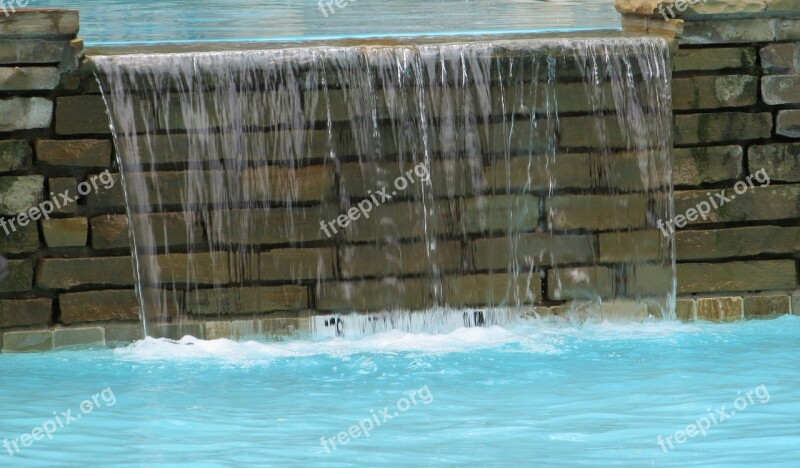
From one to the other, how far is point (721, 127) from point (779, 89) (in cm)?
42

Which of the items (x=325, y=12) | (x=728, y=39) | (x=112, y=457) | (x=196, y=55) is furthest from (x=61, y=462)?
(x=325, y=12)

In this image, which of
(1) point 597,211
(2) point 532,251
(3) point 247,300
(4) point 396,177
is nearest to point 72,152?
(3) point 247,300

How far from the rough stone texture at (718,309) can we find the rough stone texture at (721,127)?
3.21 feet

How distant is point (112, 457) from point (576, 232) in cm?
332

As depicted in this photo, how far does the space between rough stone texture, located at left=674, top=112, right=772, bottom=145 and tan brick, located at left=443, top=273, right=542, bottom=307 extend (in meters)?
1.26

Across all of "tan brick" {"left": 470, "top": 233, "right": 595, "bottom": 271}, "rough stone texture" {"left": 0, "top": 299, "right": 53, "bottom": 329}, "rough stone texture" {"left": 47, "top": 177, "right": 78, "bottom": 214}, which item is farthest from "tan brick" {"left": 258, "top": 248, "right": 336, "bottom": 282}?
"rough stone texture" {"left": 0, "top": 299, "right": 53, "bottom": 329}

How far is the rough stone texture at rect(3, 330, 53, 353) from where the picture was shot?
6613mm

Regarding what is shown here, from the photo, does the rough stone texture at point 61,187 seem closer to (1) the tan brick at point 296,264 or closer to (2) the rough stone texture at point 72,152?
(2) the rough stone texture at point 72,152

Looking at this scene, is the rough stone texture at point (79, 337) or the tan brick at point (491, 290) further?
the tan brick at point (491, 290)

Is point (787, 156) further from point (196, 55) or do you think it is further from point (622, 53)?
point (196, 55)

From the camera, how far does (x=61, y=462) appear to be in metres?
4.72

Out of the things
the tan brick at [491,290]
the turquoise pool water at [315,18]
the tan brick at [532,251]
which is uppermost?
the turquoise pool water at [315,18]

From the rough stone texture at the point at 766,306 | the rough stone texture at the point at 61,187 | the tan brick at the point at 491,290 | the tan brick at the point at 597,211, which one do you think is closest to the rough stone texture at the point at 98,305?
the rough stone texture at the point at 61,187

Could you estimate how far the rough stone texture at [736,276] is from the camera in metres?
7.05
